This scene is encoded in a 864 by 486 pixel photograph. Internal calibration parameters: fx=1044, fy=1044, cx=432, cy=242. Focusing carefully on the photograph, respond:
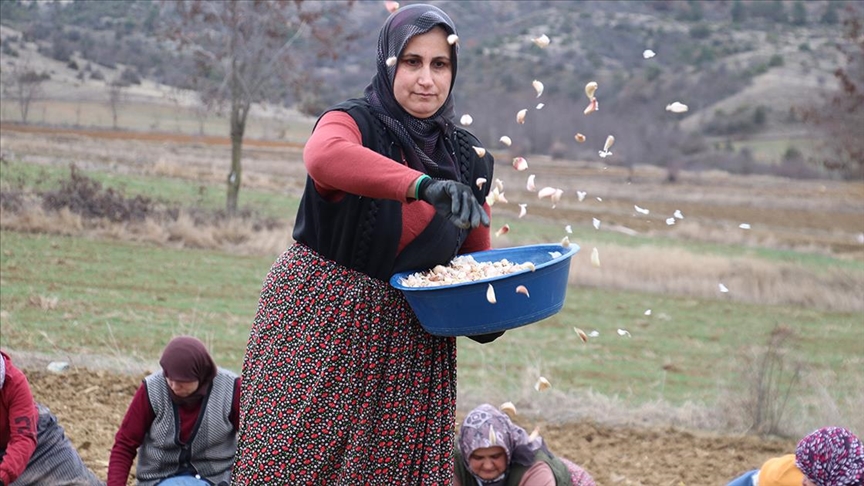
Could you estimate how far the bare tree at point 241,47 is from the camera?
17094mm

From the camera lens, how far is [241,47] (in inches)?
675

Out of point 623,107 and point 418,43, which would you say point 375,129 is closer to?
point 418,43

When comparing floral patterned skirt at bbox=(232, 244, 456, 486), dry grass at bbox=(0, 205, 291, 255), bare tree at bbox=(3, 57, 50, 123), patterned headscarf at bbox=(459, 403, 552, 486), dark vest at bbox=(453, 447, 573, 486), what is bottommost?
dry grass at bbox=(0, 205, 291, 255)

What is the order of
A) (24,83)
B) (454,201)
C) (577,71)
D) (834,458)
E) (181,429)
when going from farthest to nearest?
(577,71) < (24,83) < (181,429) < (834,458) < (454,201)

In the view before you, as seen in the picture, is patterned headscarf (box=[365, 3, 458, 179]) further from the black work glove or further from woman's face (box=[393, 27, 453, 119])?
the black work glove

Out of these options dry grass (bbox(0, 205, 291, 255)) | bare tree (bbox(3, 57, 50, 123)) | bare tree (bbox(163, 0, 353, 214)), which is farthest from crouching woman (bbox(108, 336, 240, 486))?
bare tree (bbox(163, 0, 353, 214))

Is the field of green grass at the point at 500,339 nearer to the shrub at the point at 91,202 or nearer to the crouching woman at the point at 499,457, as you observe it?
the shrub at the point at 91,202

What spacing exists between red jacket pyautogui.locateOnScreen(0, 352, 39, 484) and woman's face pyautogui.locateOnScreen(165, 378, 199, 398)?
493 millimetres

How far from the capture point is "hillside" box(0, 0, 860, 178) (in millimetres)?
18047

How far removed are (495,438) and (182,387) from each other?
3.81 feet

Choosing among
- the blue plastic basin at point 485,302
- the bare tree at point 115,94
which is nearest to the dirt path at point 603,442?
the blue plastic basin at point 485,302

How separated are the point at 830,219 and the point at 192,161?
17650mm

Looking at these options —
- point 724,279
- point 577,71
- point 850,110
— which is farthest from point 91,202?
point 577,71

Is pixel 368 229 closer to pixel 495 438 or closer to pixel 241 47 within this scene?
pixel 495 438
